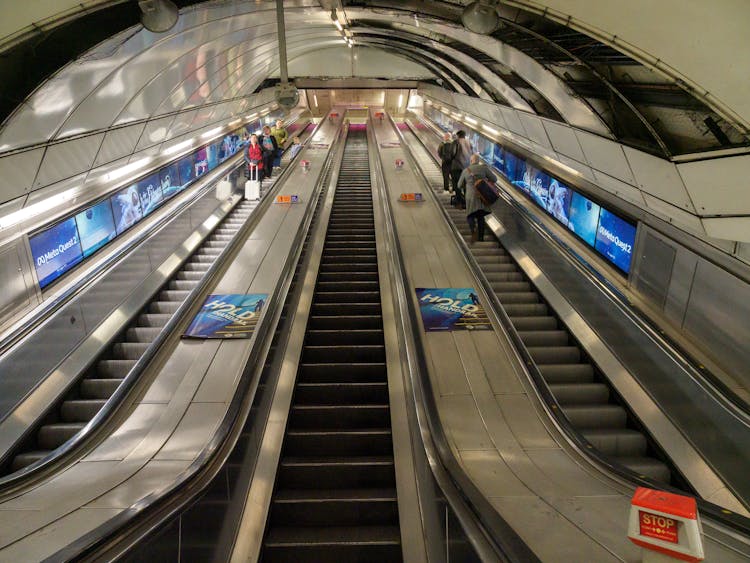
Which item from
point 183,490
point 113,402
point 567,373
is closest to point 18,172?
point 113,402

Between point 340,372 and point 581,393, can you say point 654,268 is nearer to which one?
point 581,393

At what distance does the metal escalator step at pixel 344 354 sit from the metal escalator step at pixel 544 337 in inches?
80.6

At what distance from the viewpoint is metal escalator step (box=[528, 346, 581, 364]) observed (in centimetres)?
699

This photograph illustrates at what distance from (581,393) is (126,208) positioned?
28.2 ft

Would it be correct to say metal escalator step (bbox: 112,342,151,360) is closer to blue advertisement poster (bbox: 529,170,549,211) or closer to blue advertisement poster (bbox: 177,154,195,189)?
blue advertisement poster (bbox: 529,170,549,211)

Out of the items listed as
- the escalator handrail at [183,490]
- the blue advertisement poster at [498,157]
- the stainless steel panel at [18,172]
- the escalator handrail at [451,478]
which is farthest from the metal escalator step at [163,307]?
the blue advertisement poster at [498,157]

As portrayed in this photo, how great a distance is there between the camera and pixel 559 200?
10633mm

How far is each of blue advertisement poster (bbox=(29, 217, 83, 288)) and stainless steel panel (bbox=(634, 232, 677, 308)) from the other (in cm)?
767

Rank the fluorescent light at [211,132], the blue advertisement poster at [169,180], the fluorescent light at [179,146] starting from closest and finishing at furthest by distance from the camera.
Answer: the blue advertisement poster at [169,180]
the fluorescent light at [179,146]
the fluorescent light at [211,132]

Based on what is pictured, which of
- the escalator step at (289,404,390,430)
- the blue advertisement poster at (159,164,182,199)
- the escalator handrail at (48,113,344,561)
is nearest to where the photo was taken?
the escalator handrail at (48,113,344,561)

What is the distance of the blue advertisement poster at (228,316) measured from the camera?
6.53m

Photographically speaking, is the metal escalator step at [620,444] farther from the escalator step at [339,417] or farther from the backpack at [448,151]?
the backpack at [448,151]

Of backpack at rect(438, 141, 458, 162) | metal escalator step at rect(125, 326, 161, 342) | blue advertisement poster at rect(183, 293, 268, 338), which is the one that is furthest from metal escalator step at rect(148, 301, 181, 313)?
backpack at rect(438, 141, 458, 162)

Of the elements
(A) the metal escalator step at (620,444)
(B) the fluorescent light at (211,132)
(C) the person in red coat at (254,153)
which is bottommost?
(A) the metal escalator step at (620,444)
